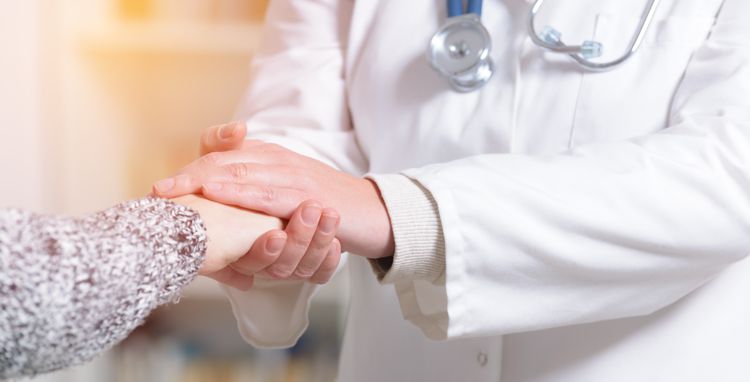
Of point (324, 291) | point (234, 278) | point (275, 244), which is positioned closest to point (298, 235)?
point (275, 244)

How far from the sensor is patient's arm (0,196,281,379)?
1.62 feet

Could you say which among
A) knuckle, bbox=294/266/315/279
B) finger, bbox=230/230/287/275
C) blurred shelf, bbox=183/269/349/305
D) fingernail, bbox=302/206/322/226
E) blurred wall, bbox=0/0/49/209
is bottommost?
blurred shelf, bbox=183/269/349/305

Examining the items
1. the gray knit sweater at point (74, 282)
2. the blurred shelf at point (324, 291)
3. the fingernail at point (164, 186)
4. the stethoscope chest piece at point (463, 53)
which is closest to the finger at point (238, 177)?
the fingernail at point (164, 186)

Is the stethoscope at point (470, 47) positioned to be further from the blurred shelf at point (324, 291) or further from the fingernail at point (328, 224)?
the blurred shelf at point (324, 291)

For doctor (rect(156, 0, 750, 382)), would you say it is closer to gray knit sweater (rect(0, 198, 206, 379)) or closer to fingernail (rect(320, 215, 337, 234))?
fingernail (rect(320, 215, 337, 234))

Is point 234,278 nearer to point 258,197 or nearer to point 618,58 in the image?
point 258,197

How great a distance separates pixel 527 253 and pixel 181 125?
1146 mm

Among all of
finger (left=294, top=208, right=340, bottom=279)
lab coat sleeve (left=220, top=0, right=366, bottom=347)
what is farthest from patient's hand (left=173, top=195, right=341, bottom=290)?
lab coat sleeve (left=220, top=0, right=366, bottom=347)

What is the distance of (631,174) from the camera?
27.4 inches

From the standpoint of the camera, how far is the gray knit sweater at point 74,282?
0.49 metres

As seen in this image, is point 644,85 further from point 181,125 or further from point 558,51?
point 181,125

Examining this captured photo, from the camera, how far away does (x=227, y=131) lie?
771 millimetres

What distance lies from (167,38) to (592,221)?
1161 mm

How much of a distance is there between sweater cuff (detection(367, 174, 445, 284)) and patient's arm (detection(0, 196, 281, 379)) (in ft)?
0.49
